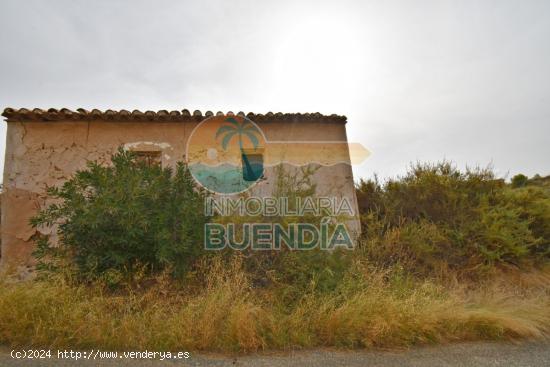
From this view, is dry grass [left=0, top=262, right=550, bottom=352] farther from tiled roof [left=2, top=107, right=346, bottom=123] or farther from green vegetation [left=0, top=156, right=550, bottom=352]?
tiled roof [left=2, top=107, right=346, bottom=123]

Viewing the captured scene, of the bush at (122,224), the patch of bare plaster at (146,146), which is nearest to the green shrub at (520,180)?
the patch of bare plaster at (146,146)

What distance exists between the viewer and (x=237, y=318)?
3027 millimetres

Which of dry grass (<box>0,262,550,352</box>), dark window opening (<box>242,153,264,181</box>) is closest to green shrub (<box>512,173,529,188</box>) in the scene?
dry grass (<box>0,262,550,352</box>)

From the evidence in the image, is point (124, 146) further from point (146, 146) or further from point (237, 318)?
point (237, 318)

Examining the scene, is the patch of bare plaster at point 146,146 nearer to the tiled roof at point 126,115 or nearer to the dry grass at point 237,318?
the tiled roof at point 126,115

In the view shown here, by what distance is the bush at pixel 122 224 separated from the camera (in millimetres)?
3719

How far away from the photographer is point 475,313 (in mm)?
3393

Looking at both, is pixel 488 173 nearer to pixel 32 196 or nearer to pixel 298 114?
pixel 298 114

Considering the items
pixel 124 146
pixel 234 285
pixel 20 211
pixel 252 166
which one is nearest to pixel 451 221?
pixel 252 166

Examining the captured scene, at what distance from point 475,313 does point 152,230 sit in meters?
4.13

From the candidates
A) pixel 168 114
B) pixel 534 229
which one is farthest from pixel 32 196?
pixel 534 229

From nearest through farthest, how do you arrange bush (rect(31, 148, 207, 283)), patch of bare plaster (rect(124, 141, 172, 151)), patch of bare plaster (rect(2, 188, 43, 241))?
bush (rect(31, 148, 207, 283)) → patch of bare plaster (rect(2, 188, 43, 241)) → patch of bare plaster (rect(124, 141, 172, 151))

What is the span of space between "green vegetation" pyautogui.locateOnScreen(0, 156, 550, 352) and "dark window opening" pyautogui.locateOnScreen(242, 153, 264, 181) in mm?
1354

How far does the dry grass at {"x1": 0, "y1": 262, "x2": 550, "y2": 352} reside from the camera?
2.94 metres
